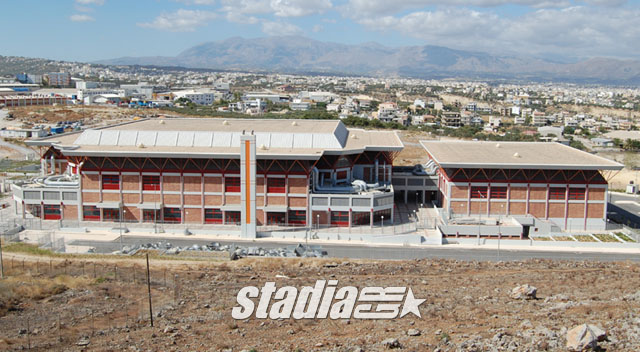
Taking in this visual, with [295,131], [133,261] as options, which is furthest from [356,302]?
[295,131]

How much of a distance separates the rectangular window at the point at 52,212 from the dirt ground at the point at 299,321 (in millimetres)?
12941

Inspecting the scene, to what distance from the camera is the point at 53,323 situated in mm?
A: 29625

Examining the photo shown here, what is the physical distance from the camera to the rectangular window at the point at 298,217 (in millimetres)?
53531

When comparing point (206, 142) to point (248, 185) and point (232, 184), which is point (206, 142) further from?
point (248, 185)

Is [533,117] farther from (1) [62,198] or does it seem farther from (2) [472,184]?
(1) [62,198]

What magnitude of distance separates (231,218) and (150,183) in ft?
27.4

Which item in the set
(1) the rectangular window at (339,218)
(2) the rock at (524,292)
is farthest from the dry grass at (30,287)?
(2) the rock at (524,292)

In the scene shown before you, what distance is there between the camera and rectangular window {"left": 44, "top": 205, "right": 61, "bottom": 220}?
5516 centimetres

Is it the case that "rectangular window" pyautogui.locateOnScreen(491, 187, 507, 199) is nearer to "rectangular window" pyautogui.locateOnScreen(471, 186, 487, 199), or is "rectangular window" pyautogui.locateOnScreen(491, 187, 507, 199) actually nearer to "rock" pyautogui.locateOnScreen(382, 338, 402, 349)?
"rectangular window" pyautogui.locateOnScreen(471, 186, 487, 199)

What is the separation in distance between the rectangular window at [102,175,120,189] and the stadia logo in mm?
24683

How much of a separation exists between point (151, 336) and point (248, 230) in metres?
23.4

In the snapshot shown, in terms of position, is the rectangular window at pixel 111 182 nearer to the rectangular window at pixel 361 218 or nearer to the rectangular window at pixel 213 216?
the rectangular window at pixel 213 216

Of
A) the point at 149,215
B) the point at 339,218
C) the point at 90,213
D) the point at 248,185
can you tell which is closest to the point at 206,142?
the point at 149,215

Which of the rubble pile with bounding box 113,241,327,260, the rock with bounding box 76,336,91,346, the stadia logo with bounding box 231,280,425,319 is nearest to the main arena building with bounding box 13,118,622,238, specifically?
the rubble pile with bounding box 113,241,327,260
